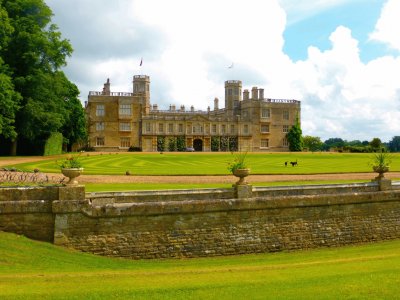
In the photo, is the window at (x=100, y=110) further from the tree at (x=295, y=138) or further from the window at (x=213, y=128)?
the tree at (x=295, y=138)

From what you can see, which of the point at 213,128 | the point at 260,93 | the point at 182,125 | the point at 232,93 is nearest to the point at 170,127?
the point at 182,125

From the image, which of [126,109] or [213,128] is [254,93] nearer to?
[213,128]

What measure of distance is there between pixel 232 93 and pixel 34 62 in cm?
5632

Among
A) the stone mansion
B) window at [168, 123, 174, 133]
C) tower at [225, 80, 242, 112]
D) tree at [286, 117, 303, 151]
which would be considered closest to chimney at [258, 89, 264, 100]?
the stone mansion

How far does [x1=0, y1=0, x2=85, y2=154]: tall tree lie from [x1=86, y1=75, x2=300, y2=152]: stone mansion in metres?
30.1

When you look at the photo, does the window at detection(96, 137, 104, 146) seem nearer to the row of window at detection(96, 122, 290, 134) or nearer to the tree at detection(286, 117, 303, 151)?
the row of window at detection(96, 122, 290, 134)

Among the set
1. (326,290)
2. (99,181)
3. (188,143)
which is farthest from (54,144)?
(326,290)

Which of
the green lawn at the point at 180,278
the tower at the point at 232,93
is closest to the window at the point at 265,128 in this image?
the tower at the point at 232,93

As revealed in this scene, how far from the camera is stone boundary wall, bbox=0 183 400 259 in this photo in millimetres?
13008

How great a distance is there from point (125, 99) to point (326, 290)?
64.5m

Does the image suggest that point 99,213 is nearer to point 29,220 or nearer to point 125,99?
point 29,220

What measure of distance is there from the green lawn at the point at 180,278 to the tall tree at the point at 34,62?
26.9 meters

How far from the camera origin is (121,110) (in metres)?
70.8

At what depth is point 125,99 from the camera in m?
70.9
